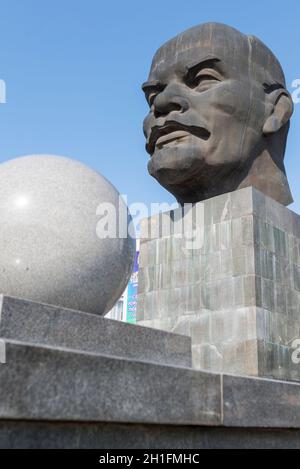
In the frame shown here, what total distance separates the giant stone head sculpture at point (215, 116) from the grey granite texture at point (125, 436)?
5.62 m

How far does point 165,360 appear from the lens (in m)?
4.58

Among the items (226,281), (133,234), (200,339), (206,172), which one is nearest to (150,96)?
(206,172)

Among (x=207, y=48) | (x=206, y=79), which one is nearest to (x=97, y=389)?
(x=206, y=79)

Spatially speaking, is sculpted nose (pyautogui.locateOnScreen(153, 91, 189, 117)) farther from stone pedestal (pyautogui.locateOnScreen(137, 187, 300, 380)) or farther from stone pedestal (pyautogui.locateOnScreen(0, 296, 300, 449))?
stone pedestal (pyautogui.locateOnScreen(0, 296, 300, 449))

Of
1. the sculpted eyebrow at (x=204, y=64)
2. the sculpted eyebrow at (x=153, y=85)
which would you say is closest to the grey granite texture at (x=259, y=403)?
the sculpted eyebrow at (x=204, y=64)

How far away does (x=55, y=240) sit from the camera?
452 centimetres

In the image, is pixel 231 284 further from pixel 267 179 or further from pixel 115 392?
pixel 115 392

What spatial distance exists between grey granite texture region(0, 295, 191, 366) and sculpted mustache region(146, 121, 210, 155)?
5.32 m

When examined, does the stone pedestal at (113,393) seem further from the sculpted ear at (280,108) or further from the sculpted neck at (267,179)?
the sculpted ear at (280,108)

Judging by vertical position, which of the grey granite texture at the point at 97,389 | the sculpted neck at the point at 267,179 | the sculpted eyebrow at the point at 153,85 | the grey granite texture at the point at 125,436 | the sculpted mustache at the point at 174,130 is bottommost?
the grey granite texture at the point at 125,436

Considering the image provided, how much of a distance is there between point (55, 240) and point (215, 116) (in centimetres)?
559

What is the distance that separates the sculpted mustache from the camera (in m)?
9.27

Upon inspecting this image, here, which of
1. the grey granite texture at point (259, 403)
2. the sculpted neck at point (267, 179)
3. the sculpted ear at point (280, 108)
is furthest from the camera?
the sculpted ear at point (280, 108)

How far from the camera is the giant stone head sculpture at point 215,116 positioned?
30.4 feet
